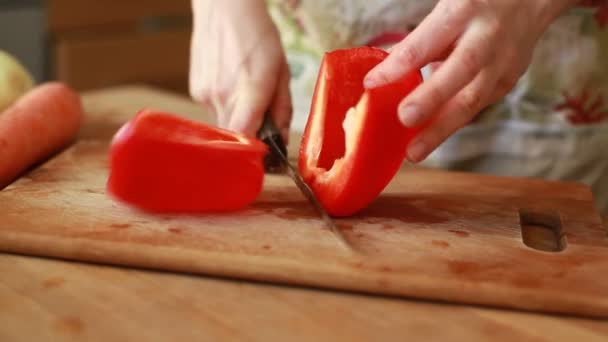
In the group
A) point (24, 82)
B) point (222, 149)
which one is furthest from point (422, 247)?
point (24, 82)

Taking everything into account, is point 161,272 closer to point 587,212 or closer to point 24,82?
point 587,212

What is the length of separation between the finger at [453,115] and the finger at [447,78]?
2.3 inches

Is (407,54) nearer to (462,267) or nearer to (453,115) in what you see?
(453,115)

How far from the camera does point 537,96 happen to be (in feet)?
4.96

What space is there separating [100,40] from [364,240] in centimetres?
239

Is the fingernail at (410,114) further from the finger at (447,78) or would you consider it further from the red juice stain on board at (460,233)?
the red juice stain on board at (460,233)

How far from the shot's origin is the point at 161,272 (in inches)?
38.7

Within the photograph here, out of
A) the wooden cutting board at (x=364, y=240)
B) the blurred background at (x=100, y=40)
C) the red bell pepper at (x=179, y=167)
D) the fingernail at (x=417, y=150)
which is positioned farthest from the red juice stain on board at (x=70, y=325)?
the blurred background at (x=100, y=40)

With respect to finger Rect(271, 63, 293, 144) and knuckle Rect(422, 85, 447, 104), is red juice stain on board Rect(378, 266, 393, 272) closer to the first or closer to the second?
knuckle Rect(422, 85, 447, 104)

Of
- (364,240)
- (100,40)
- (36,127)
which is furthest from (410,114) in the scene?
(100,40)

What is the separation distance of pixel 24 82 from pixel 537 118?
1.14 m

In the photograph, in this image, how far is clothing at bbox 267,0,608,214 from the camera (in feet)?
4.83

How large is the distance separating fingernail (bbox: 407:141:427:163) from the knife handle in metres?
0.28

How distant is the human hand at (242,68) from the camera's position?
1.33m
